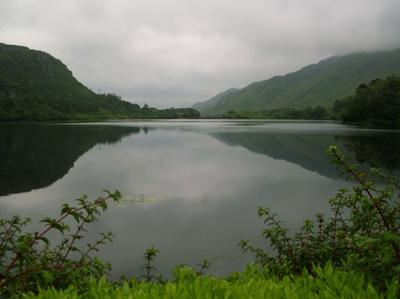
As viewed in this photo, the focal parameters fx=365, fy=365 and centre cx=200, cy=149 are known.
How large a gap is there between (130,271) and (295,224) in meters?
9.28

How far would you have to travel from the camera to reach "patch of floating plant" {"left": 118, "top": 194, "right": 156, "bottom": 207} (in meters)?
22.8

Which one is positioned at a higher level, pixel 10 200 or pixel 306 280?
pixel 306 280

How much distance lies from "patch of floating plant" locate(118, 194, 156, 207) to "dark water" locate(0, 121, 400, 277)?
30cm

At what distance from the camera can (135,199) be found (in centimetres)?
2386

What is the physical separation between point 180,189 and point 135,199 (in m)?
4.71

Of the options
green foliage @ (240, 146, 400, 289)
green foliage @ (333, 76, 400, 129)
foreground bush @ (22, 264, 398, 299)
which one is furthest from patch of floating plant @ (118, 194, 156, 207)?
green foliage @ (333, 76, 400, 129)

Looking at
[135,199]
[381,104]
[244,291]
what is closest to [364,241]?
[244,291]

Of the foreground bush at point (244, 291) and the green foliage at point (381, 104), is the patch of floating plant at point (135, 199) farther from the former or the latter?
the green foliage at point (381, 104)

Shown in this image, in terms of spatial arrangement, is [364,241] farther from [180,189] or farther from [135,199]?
[180,189]

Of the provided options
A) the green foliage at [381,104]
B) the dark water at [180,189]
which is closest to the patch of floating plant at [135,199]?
the dark water at [180,189]

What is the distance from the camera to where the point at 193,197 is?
25016 millimetres

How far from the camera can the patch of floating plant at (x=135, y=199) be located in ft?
74.8

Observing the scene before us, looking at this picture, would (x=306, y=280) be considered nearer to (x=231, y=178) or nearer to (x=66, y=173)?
(x=231, y=178)

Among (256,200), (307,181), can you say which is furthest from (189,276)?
(307,181)
